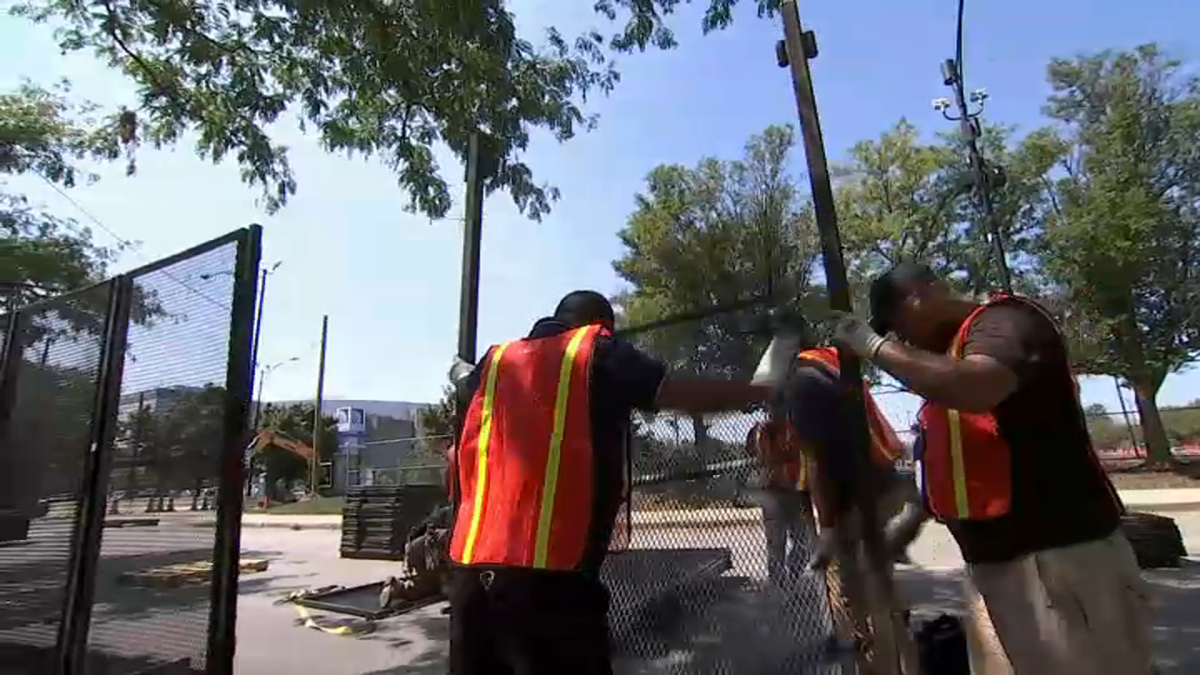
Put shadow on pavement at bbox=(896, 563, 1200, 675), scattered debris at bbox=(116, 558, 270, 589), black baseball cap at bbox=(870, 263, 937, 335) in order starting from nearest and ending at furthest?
black baseball cap at bbox=(870, 263, 937, 335) → scattered debris at bbox=(116, 558, 270, 589) → shadow on pavement at bbox=(896, 563, 1200, 675)

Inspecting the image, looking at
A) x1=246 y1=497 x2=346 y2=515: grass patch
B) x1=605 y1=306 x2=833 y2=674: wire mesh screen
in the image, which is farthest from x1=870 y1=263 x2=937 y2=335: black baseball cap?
x1=246 y1=497 x2=346 y2=515: grass patch

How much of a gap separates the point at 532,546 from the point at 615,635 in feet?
6.77

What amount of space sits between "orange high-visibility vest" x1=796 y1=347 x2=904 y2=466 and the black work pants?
1.15 meters

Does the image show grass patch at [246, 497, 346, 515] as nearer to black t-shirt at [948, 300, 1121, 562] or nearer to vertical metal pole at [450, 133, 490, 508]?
vertical metal pole at [450, 133, 490, 508]

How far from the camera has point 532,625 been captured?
2.22m

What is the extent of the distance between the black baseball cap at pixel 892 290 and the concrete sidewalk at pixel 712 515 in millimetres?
1204

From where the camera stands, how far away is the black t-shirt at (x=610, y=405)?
230cm

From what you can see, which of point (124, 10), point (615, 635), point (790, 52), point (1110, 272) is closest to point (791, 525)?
point (615, 635)

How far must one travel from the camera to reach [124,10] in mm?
7578

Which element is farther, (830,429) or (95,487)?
(95,487)

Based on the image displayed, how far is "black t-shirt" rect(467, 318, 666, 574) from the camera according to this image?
90.4 inches

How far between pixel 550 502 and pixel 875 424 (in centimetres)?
174

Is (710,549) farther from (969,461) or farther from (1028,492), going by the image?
(1028,492)

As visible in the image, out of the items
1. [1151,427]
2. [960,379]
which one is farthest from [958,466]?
[1151,427]
